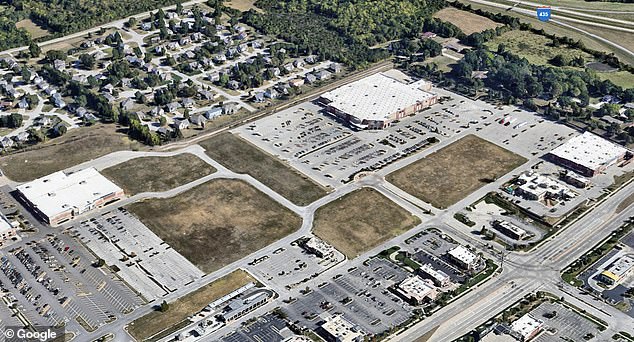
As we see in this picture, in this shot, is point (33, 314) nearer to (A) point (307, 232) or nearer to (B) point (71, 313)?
(B) point (71, 313)

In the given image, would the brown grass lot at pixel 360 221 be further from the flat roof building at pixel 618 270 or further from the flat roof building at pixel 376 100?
the flat roof building at pixel 618 270

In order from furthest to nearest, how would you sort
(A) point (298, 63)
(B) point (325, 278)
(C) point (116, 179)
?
(A) point (298, 63)
(C) point (116, 179)
(B) point (325, 278)

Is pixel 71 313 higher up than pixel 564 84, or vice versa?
pixel 564 84

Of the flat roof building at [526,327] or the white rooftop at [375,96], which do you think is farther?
the white rooftop at [375,96]

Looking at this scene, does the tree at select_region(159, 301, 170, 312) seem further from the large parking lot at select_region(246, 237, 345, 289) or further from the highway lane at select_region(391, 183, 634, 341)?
the highway lane at select_region(391, 183, 634, 341)

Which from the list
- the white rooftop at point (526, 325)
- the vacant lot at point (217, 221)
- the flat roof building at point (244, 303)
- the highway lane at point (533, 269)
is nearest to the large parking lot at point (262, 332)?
the flat roof building at point (244, 303)

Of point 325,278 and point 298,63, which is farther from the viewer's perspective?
point 298,63

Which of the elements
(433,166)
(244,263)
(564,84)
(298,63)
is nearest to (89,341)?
(244,263)
